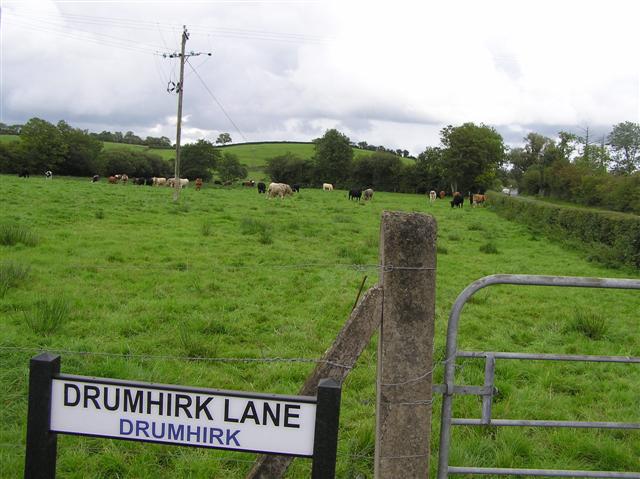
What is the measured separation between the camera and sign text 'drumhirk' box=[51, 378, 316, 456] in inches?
91.8

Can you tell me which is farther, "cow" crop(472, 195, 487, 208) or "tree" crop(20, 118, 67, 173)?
"tree" crop(20, 118, 67, 173)

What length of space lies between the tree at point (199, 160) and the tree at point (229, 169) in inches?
85.1

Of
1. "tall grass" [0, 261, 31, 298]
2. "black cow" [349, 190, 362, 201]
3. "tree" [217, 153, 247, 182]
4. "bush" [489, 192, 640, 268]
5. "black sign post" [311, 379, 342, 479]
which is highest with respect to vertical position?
"tree" [217, 153, 247, 182]

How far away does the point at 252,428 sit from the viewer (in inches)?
92.1

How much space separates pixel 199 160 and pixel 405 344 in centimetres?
6880

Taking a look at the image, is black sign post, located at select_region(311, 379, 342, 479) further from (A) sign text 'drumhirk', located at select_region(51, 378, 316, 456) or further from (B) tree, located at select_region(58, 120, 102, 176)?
(B) tree, located at select_region(58, 120, 102, 176)

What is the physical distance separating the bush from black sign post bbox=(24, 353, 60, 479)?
15350 mm

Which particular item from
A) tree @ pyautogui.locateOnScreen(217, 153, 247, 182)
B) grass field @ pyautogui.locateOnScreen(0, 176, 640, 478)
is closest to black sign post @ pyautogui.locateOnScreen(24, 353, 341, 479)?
grass field @ pyautogui.locateOnScreen(0, 176, 640, 478)

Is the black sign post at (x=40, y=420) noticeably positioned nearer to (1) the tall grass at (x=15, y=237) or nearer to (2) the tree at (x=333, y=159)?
(1) the tall grass at (x=15, y=237)

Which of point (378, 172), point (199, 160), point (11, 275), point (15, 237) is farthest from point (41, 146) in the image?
point (11, 275)

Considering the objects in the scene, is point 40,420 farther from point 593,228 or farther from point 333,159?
point 333,159

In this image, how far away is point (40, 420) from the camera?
7.85 feet

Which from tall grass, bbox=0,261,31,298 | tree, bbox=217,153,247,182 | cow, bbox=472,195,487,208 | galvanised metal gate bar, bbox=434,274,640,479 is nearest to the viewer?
galvanised metal gate bar, bbox=434,274,640,479

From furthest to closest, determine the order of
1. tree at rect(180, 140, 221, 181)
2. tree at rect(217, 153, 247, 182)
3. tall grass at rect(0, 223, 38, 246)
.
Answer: tree at rect(217, 153, 247, 182), tree at rect(180, 140, 221, 181), tall grass at rect(0, 223, 38, 246)
